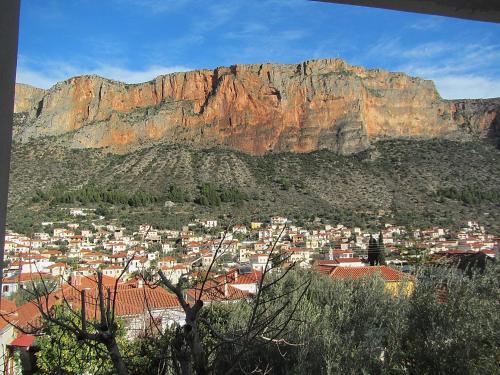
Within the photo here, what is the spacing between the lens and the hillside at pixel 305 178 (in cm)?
2403

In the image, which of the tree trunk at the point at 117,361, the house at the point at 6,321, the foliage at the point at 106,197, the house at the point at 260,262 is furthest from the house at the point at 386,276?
the foliage at the point at 106,197

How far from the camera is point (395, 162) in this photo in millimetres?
34812

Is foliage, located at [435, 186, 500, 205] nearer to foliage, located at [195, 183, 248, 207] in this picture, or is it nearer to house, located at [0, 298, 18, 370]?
foliage, located at [195, 183, 248, 207]

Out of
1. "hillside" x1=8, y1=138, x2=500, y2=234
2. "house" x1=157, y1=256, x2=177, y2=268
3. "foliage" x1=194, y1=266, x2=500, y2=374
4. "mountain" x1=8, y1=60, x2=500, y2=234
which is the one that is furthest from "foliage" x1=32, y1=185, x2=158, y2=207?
"house" x1=157, y1=256, x2=177, y2=268

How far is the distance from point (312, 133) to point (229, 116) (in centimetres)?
980

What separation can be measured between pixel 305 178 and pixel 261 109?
71.8 feet

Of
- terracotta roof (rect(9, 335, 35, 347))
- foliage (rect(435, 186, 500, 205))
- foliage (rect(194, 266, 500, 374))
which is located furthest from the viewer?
foliage (rect(435, 186, 500, 205))

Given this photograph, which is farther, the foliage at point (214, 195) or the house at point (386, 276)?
the foliage at point (214, 195)

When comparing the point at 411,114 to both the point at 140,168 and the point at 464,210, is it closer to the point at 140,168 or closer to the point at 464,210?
the point at 464,210

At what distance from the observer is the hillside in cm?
2403

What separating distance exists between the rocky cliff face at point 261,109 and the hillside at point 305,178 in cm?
404

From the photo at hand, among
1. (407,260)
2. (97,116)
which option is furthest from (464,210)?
(97,116)

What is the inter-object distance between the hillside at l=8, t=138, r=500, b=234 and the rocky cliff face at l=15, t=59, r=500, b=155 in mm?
4045

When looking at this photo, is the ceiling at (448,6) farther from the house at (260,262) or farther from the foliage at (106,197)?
the foliage at (106,197)
